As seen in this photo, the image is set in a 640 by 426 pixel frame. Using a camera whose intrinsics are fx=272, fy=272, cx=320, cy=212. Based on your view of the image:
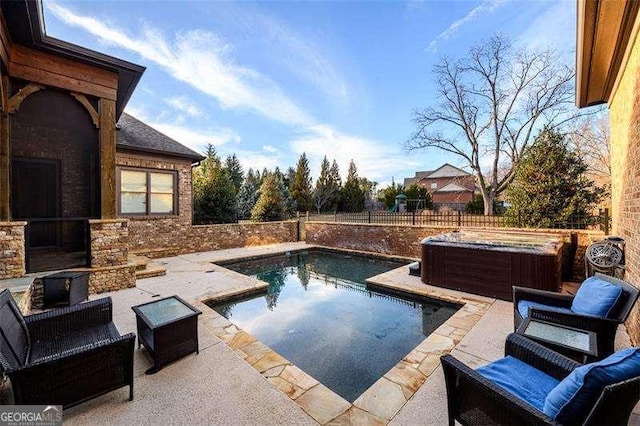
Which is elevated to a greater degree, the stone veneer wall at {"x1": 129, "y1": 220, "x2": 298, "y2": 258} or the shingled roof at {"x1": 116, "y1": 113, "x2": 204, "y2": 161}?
the shingled roof at {"x1": 116, "y1": 113, "x2": 204, "y2": 161}

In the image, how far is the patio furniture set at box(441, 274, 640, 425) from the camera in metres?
1.42

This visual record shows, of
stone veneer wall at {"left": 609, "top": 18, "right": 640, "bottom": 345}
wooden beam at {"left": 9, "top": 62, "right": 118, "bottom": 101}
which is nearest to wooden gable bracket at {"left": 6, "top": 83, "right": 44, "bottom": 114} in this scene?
wooden beam at {"left": 9, "top": 62, "right": 118, "bottom": 101}

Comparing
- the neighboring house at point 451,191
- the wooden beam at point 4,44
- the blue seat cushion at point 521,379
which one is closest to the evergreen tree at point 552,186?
the blue seat cushion at point 521,379

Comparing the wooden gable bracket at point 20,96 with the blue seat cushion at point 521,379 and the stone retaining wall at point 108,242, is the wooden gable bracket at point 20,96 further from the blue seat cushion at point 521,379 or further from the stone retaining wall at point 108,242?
the blue seat cushion at point 521,379

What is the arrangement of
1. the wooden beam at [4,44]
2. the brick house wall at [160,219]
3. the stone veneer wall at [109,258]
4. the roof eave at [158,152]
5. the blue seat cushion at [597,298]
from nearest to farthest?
the blue seat cushion at [597,298], the wooden beam at [4,44], the stone veneer wall at [109,258], the roof eave at [158,152], the brick house wall at [160,219]

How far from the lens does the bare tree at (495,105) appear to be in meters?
15.4

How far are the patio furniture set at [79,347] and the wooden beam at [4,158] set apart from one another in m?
3.36

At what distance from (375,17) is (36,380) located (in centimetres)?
1027

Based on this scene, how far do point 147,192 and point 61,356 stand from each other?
8748mm

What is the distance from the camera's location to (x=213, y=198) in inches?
529

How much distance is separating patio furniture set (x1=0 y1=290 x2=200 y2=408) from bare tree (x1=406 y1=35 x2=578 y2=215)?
57.3 feet

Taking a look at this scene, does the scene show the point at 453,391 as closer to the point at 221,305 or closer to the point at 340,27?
the point at 221,305

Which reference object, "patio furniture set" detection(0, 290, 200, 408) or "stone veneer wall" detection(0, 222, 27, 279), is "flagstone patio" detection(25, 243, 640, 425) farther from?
"stone veneer wall" detection(0, 222, 27, 279)

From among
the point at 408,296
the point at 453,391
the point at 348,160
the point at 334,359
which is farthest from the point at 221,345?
the point at 348,160
